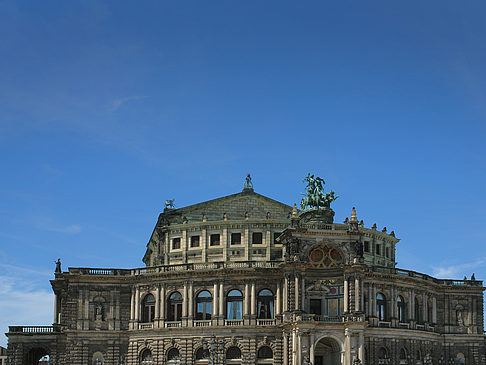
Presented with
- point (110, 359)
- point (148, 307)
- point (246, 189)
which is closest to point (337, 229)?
point (246, 189)

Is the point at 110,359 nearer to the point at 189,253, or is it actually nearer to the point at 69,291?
the point at 69,291

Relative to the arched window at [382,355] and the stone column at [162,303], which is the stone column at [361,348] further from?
the stone column at [162,303]

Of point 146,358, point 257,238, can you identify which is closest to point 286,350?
point 257,238

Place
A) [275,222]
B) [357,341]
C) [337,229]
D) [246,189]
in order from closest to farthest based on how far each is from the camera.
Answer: [357,341]
[337,229]
[275,222]
[246,189]

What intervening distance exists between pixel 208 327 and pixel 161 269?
32.4 ft

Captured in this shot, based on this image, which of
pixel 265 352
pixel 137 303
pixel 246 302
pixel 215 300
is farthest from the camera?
pixel 137 303

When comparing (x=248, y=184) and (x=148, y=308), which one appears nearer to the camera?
(x=148, y=308)

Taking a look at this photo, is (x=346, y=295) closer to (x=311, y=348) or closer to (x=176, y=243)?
(x=311, y=348)

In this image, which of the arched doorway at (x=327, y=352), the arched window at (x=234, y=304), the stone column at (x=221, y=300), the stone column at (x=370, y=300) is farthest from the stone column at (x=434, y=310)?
the stone column at (x=221, y=300)

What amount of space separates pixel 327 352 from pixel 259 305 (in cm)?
1002

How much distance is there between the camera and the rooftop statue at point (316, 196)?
9425 centimetres

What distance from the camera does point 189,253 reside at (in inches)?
3839

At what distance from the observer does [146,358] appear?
8988 centimetres

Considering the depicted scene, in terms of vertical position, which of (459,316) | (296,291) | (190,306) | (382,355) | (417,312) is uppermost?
(296,291)
